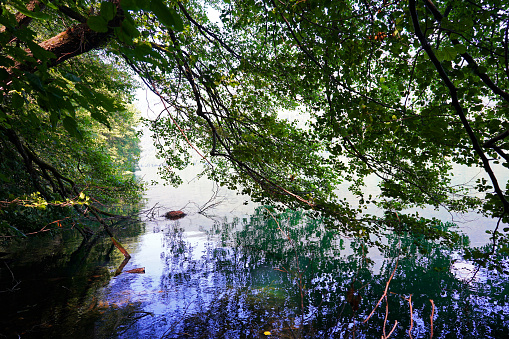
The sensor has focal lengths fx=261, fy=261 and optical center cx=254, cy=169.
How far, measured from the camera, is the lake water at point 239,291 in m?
5.58

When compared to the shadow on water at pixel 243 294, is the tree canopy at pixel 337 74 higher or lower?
higher

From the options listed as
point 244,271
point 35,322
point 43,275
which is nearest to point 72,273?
point 43,275

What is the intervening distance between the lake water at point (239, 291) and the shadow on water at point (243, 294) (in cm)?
3

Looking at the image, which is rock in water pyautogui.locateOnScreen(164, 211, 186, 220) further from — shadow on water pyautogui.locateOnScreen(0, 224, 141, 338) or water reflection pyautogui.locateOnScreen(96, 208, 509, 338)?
water reflection pyautogui.locateOnScreen(96, 208, 509, 338)

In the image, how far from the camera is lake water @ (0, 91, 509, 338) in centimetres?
558

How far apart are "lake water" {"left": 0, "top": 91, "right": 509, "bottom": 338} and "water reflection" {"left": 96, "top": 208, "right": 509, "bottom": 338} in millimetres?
32

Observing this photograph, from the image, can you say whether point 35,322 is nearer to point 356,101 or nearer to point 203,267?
point 203,267

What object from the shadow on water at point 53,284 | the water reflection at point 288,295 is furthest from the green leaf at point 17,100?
the shadow on water at point 53,284

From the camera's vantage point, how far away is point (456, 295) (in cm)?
736

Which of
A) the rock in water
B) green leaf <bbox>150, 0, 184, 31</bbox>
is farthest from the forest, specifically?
the rock in water

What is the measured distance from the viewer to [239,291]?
743 cm

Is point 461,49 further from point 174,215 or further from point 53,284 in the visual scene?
point 174,215

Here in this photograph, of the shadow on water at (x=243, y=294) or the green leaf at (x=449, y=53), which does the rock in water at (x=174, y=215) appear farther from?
the green leaf at (x=449, y=53)

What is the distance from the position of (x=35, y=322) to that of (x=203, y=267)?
4728mm
